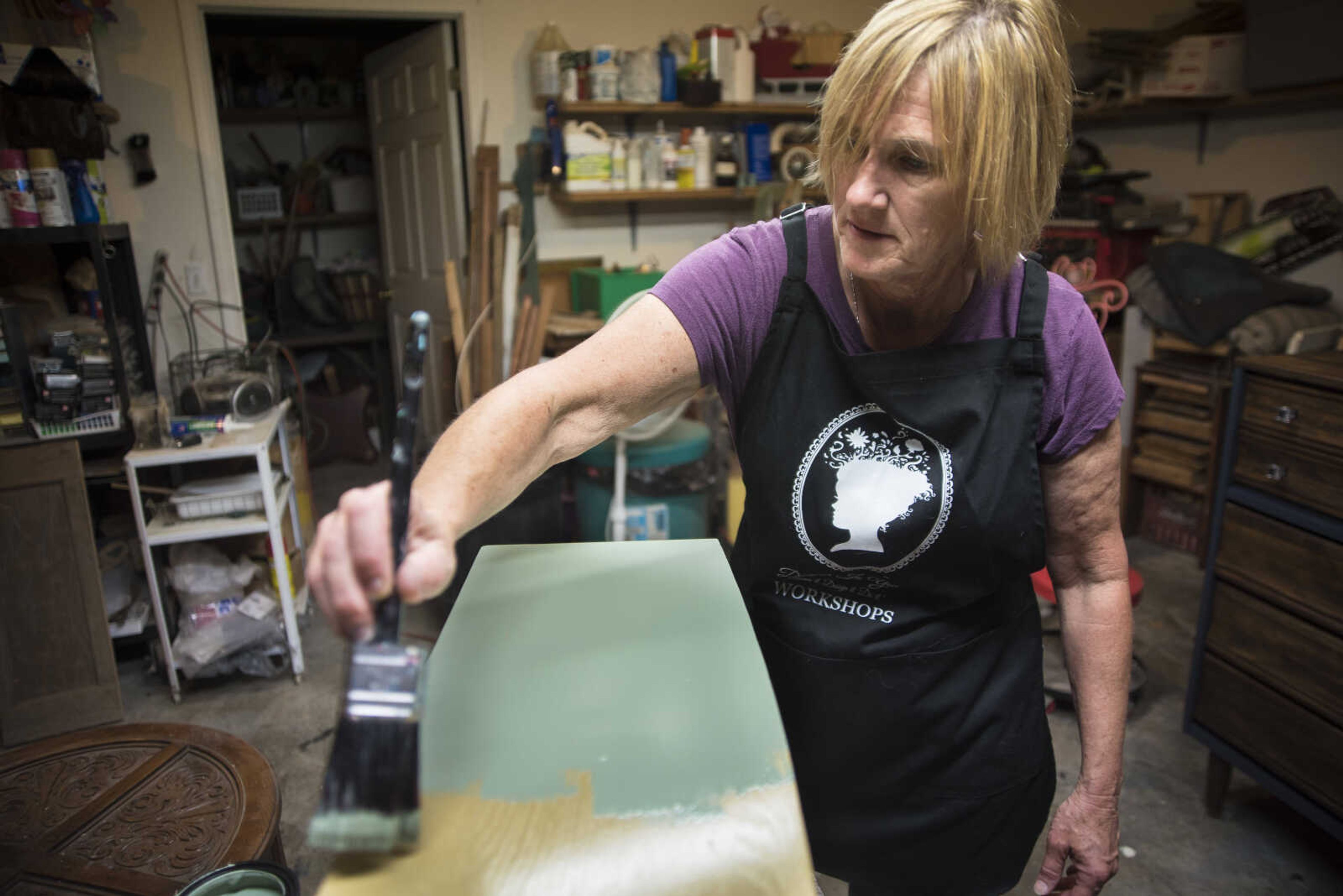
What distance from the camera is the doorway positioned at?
4.21 m

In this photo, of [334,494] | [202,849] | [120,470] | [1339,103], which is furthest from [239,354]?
[1339,103]

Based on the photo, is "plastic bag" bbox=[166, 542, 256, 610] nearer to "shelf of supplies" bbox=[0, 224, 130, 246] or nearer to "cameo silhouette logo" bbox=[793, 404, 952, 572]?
"shelf of supplies" bbox=[0, 224, 130, 246]

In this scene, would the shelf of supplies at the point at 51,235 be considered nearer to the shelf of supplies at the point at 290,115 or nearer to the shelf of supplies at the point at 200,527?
the shelf of supplies at the point at 200,527

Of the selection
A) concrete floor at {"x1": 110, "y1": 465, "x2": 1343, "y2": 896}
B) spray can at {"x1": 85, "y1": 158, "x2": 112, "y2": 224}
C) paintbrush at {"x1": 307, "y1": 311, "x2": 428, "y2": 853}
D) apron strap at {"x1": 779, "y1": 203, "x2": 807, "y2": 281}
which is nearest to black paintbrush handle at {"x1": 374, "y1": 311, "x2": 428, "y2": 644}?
paintbrush at {"x1": 307, "y1": 311, "x2": 428, "y2": 853}

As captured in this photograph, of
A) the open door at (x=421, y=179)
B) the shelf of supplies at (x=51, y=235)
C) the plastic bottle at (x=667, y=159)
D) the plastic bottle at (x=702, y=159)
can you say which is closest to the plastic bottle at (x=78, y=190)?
the shelf of supplies at (x=51, y=235)

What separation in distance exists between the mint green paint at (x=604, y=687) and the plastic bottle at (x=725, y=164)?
3.12 meters

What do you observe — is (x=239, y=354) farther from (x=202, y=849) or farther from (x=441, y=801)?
(x=441, y=801)

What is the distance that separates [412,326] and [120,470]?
7.54 ft

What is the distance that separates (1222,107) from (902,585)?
316 cm

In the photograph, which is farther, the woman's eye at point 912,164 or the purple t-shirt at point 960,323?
the purple t-shirt at point 960,323

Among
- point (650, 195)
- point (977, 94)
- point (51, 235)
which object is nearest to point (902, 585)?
point (977, 94)

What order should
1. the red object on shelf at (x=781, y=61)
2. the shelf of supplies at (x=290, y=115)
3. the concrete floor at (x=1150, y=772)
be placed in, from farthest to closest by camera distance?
the shelf of supplies at (x=290, y=115)
the red object on shelf at (x=781, y=61)
the concrete floor at (x=1150, y=772)

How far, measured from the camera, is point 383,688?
54 cm

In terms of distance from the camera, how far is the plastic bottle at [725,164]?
377cm
